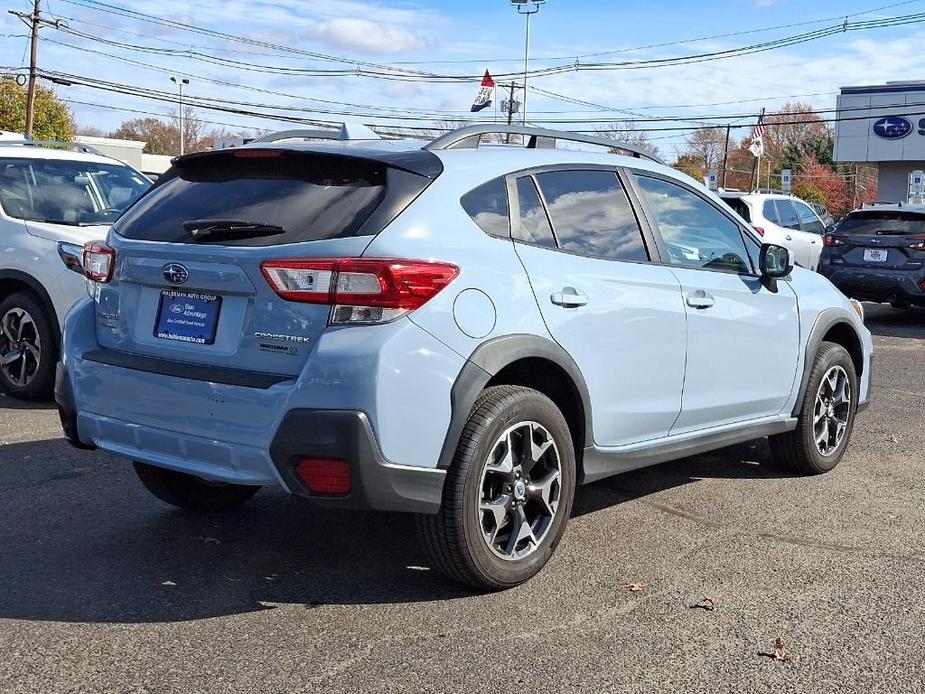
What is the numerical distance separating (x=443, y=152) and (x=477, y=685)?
2.05 meters

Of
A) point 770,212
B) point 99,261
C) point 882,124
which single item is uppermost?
point 882,124

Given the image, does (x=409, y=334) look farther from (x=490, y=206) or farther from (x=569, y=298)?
(x=569, y=298)

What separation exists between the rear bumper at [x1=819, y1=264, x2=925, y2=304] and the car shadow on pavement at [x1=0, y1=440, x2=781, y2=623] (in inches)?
353

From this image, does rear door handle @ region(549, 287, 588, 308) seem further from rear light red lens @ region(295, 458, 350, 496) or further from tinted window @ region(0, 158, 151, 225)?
tinted window @ region(0, 158, 151, 225)

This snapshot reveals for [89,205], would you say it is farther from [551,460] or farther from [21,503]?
[551,460]

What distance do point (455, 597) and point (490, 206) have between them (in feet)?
4.99

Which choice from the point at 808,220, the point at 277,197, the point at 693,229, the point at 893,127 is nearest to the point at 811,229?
the point at 808,220

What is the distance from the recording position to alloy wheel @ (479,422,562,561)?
4066 mm

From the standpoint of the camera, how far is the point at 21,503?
5.32m

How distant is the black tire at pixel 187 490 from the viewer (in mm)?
5062

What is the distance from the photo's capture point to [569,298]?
434 centimetres

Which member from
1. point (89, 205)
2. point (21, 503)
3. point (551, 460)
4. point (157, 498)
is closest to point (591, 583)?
point (551, 460)

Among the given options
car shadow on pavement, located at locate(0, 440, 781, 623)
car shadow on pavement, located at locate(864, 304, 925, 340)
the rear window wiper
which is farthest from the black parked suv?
the rear window wiper

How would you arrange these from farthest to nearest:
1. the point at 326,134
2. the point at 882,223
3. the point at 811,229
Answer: the point at 811,229 < the point at 882,223 < the point at 326,134
